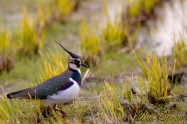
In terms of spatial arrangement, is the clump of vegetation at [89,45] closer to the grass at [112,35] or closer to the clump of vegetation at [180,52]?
the grass at [112,35]

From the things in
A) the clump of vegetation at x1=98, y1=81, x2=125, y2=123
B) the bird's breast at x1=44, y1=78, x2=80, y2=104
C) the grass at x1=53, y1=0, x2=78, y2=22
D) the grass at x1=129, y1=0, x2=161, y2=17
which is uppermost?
the grass at x1=53, y1=0, x2=78, y2=22

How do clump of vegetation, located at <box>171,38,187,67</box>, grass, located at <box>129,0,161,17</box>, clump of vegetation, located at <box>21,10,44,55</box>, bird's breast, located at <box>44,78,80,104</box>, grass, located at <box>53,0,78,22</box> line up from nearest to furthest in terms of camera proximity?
bird's breast, located at <box>44,78,80,104</box>
clump of vegetation, located at <box>171,38,187,67</box>
clump of vegetation, located at <box>21,10,44,55</box>
grass, located at <box>129,0,161,17</box>
grass, located at <box>53,0,78,22</box>

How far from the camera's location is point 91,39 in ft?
19.0

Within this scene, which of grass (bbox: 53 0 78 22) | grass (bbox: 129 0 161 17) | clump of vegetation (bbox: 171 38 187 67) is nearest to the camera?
clump of vegetation (bbox: 171 38 187 67)

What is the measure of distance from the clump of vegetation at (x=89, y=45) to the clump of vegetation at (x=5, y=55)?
943 millimetres

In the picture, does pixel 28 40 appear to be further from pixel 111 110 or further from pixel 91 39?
pixel 111 110

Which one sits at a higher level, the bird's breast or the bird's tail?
the bird's tail

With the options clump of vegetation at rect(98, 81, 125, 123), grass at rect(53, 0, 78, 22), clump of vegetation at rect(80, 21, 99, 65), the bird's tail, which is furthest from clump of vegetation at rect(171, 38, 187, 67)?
grass at rect(53, 0, 78, 22)

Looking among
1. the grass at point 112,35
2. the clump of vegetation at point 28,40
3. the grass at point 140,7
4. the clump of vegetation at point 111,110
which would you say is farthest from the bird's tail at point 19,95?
the grass at point 140,7

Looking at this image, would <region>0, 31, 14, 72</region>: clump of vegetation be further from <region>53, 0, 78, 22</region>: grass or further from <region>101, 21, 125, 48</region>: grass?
<region>53, 0, 78, 22</region>: grass

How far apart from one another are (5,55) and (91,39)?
1112mm

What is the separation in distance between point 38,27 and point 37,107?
10.8 feet

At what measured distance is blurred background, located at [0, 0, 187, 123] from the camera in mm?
5383

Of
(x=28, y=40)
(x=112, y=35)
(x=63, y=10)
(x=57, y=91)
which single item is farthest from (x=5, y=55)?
(x=63, y=10)
